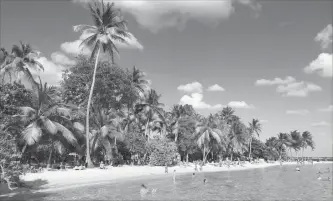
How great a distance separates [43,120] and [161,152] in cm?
2221

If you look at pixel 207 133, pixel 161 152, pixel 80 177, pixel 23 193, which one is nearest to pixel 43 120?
pixel 80 177

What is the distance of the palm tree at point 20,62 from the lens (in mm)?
31391

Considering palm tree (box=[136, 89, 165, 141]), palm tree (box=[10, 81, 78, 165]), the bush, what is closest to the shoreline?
palm tree (box=[10, 81, 78, 165])

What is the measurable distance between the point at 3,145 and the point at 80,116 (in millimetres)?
16270

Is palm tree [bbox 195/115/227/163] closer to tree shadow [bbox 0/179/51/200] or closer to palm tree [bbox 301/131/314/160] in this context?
tree shadow [bbox 0/179/51/200]

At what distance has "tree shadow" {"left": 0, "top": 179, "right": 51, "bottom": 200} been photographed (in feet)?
56.3

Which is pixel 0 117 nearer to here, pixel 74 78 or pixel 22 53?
pixel 22 53

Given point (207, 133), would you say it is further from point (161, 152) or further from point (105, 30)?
point (105, 30)

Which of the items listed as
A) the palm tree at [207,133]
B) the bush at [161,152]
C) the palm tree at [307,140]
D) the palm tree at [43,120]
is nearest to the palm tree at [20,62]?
the palm tree at [43,120]

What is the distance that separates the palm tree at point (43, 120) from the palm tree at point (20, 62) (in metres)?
4.60

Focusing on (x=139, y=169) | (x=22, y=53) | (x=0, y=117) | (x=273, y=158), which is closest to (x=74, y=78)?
(x=22, y=53)

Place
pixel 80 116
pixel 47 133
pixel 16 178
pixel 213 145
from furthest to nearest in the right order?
pixel 213 145 → pixel 80 116 → pixel 47 133 → pixel 16 178

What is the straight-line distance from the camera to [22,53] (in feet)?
110

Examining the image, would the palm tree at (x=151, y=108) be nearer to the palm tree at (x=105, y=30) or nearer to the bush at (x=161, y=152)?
the bush at (x=161, y=152)
